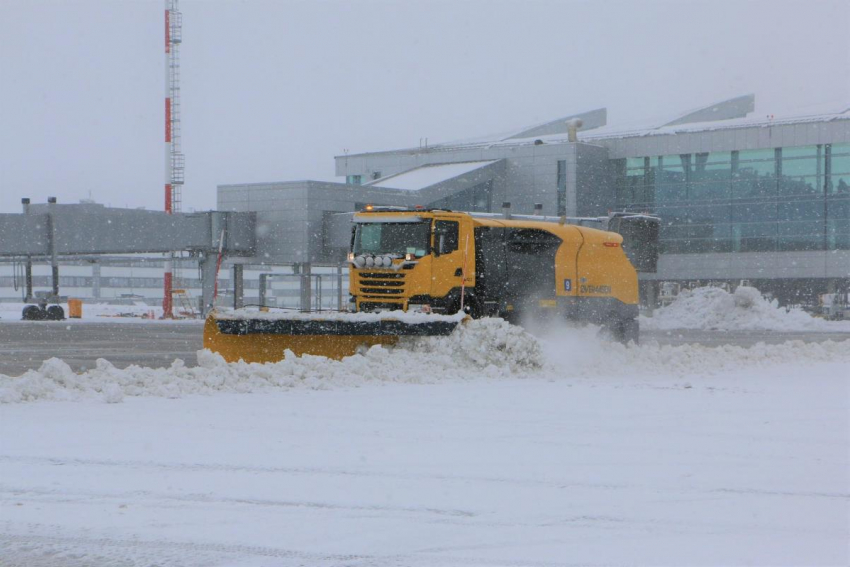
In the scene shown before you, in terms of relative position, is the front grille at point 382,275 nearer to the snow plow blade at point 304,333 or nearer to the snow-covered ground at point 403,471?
the snow plow blade at point 304,333

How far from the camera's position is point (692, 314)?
39.8 m

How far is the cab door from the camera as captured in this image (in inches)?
649

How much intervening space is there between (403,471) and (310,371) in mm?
6018

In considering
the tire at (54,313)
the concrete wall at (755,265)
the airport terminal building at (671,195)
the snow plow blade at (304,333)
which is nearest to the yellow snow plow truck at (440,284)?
the snow plow blade at (304,333)

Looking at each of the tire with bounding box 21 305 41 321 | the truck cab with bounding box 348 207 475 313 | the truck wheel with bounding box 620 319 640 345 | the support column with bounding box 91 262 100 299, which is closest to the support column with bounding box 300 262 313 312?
the tire with bounding box 21 305 41 321

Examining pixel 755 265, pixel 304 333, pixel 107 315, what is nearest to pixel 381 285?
pixel 304 333

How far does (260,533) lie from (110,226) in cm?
4184

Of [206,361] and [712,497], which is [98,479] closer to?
[712,497]

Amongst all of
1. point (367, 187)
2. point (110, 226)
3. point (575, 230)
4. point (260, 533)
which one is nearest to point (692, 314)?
point (367, 187)

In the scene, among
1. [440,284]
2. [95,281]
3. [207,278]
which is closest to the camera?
[440,284]

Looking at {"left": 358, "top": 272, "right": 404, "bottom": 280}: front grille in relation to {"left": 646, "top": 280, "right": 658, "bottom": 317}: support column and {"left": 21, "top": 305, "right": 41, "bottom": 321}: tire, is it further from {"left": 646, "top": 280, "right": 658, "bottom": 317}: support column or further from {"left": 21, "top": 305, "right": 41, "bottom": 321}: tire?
{"left": 646, "top": 280, "right": 658, "bottom": 317}: support column

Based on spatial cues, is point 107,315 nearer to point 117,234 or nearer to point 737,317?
point 117,234

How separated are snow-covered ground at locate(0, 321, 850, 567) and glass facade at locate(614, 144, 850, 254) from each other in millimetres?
38978

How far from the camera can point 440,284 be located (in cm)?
1650
